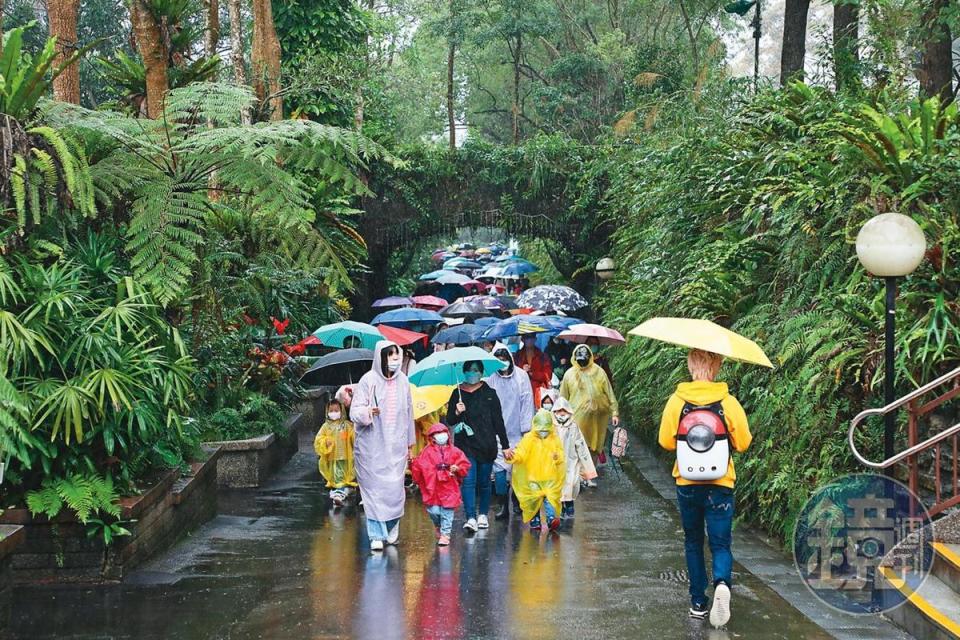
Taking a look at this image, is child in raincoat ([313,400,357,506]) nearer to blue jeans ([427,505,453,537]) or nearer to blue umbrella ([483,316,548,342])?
blue jeans ([427,505,453,537])

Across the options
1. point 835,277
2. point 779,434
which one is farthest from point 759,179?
point 779,434

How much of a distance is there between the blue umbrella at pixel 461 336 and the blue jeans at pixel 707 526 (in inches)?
317

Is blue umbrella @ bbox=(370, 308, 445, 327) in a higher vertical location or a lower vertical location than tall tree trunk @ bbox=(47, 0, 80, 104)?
lower

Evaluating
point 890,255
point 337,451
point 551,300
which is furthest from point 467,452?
point 551,300

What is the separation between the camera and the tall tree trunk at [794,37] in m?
19.0

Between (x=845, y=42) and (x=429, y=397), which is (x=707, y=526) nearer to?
(x=429, y=397)

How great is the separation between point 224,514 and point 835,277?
662cm

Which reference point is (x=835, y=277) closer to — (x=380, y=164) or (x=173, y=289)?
(x=173, y=289)

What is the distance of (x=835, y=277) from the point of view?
10.5 meters

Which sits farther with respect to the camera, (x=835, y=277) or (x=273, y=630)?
(x=835, y=277)

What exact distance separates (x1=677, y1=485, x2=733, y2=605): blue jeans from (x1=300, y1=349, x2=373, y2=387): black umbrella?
19.6 ft

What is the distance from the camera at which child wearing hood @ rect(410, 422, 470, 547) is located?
10.2 meters

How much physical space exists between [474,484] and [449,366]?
153 cm

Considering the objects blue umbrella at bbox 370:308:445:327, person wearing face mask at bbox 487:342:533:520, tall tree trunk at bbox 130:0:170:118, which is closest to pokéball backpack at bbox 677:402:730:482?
person wearing face mask at bbox 487:342:533:520
